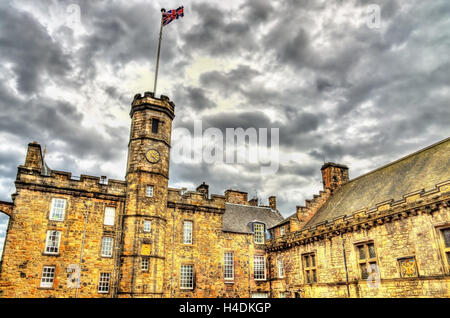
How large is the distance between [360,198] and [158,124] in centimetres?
1884

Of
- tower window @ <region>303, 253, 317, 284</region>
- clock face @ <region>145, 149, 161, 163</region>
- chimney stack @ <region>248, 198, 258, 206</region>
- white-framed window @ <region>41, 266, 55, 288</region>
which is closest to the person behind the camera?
white-framed window @ <region>41, 266, 55, 288</region>

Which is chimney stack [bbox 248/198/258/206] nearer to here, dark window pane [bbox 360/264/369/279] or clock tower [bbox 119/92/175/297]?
clock tower [bbox 119/92/175/297]

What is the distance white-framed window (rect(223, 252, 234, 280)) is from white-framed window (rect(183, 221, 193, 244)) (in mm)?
3975

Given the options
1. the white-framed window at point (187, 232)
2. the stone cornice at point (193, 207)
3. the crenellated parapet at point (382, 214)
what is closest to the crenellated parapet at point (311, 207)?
the crenellated parapet at point (382, 214)

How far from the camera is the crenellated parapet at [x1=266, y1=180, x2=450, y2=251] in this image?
1733cm

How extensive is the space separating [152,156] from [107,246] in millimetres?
8452

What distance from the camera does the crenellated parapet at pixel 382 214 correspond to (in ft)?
56.9

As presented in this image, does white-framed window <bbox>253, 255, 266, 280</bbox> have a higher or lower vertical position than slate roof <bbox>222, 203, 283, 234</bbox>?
lower

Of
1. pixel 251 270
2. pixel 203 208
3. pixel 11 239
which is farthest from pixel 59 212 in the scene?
pixel 251 270

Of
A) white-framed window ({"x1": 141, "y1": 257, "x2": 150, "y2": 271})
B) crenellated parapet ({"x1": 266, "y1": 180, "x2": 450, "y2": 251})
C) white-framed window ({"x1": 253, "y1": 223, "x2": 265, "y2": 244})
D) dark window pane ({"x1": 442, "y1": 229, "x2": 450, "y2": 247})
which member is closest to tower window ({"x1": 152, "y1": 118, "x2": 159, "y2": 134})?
white-framed window ({"x1": 141, "y1": 257, "x2": 150, "y2": 271})
